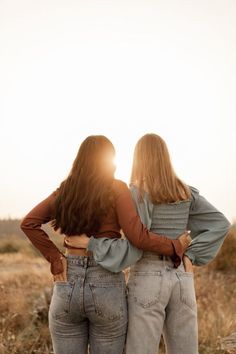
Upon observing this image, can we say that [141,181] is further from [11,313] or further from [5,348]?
[11,313]

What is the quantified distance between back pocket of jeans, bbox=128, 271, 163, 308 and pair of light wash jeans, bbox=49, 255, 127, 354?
0.25 ft

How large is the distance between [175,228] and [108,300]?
2.33ft

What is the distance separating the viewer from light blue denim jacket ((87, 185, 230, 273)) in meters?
3.41

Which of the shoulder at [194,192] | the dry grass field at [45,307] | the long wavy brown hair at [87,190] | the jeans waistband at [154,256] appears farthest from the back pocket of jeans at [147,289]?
the dry grass field at [45,307]

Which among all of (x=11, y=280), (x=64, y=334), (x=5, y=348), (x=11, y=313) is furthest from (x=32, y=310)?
(x=64, y=334)

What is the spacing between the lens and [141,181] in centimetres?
369

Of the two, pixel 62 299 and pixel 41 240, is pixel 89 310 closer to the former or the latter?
pixel 62 299

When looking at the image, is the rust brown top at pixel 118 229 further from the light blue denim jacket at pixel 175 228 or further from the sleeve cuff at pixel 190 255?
the sleeve cuff at pixel 190 255

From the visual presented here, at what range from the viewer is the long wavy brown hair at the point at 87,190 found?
3.43 meters

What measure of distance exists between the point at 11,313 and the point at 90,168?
5355 mm

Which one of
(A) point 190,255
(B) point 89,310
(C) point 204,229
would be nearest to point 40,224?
(B) point 89,310

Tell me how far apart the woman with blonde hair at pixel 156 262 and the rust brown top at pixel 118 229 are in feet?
0.25

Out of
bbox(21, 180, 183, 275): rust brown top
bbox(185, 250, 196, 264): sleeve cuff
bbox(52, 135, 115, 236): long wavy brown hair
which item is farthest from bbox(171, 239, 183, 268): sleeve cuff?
bbox(52, 135, 115, 236): long wavy brown hair

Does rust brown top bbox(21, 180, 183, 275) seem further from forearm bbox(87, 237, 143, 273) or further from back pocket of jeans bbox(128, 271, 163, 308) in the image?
back pocket of jeans bbox(128, 271, 163, 308)
